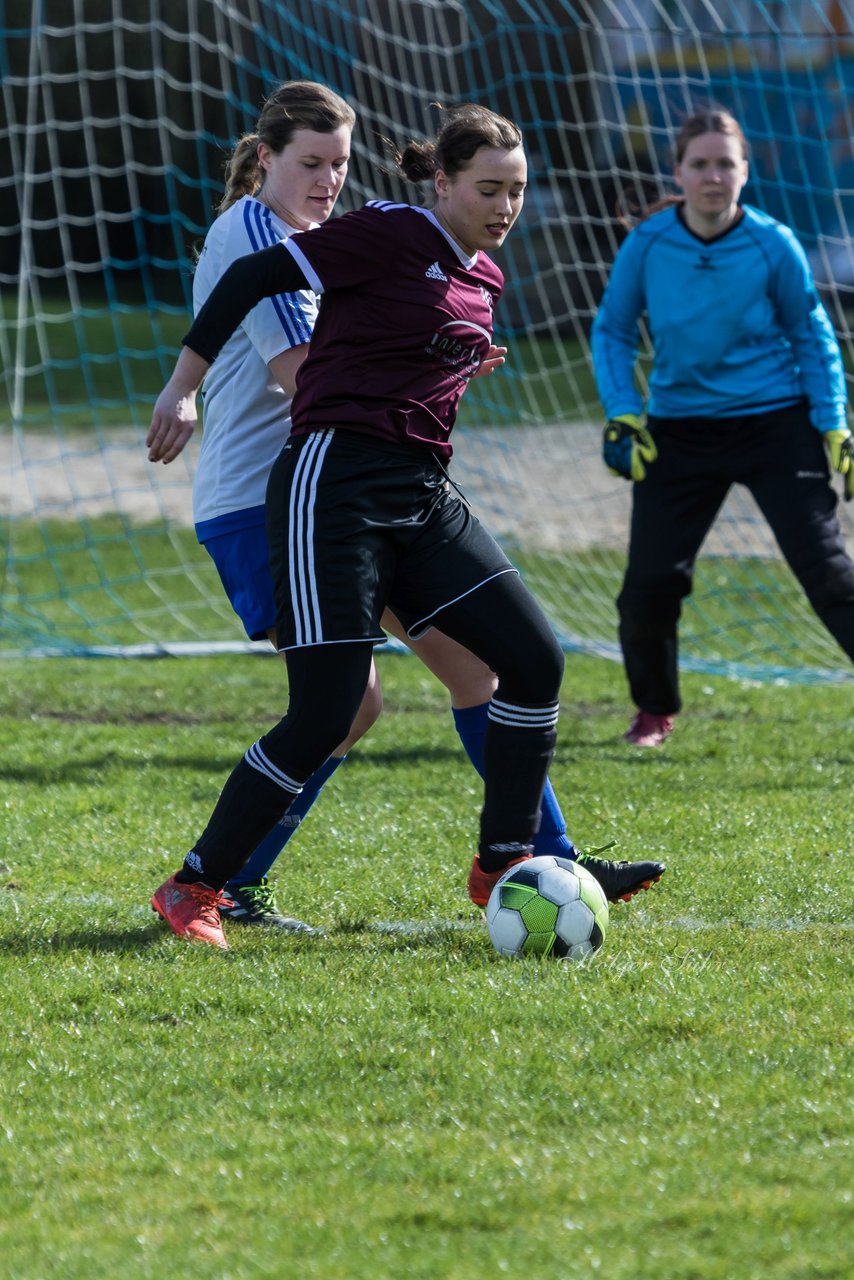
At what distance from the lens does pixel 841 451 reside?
6090 millimetres

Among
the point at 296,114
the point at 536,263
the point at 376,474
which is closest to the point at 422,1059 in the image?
the point at 376,474

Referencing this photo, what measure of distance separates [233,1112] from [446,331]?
1.78 meters

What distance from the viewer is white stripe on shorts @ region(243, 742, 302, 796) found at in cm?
386

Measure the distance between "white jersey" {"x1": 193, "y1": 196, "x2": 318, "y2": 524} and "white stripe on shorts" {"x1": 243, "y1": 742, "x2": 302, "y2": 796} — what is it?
611 mm

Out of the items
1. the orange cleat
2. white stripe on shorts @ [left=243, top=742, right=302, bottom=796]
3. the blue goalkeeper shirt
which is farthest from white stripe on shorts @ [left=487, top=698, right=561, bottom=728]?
the blue goalkeeper shirt

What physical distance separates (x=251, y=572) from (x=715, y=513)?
9.00 feet

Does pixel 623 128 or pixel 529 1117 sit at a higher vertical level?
pixel 623 128

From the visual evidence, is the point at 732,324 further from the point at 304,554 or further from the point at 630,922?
the point at 304,554

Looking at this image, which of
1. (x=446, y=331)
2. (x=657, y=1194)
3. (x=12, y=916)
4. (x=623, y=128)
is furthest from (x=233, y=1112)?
(x=623, y=128)

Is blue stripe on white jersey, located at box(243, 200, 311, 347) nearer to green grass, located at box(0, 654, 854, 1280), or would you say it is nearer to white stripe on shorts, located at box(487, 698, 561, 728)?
white stripe on shorts, located at box(487, 698, 561, 728)

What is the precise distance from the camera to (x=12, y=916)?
4270 millimetres

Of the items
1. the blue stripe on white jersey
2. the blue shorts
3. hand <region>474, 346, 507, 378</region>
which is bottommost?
the blue shorts

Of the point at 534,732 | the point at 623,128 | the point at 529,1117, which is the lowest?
the point at 529,1117

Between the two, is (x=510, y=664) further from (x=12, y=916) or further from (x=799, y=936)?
(x=12, y=916)
